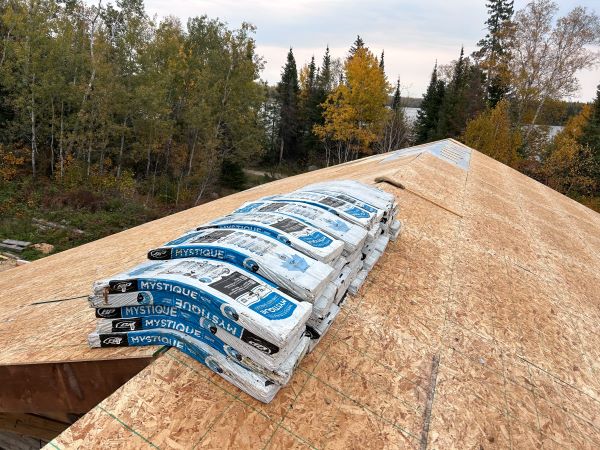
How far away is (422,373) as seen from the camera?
3070mm

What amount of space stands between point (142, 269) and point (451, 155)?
504 inches

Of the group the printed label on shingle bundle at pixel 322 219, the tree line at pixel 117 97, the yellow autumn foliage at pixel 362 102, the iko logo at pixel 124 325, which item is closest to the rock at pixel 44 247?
the tree line at pixel 117 97

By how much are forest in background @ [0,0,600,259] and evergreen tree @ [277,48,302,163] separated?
7596 mm

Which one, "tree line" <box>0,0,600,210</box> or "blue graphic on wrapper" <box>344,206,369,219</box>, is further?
"tree line" <box>0,0,600,210</box>

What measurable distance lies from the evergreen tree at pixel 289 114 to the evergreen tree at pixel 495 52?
55.1 ft

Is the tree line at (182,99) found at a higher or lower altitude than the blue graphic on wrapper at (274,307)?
higher

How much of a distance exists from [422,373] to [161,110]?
64.7 ft

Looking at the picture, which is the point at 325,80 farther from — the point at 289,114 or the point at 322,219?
the point at 322,219

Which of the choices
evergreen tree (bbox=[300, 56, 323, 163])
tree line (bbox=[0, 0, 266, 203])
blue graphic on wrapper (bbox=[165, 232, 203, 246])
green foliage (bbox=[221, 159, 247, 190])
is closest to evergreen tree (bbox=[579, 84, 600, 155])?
evergreen tree (bbox=[300, 56, 323, 163])

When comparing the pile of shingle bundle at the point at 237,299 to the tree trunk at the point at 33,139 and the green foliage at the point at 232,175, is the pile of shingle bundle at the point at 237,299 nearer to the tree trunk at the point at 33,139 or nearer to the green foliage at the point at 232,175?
the tree trunk at the point at 33,139

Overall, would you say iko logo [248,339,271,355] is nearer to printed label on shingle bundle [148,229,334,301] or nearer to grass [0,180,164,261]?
printed label on shingle bundle [148,229,334,301]

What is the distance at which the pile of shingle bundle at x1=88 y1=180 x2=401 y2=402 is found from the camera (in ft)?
7.70

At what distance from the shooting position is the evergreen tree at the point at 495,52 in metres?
29.2

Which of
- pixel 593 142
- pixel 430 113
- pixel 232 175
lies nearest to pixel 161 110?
pixel 232 175
